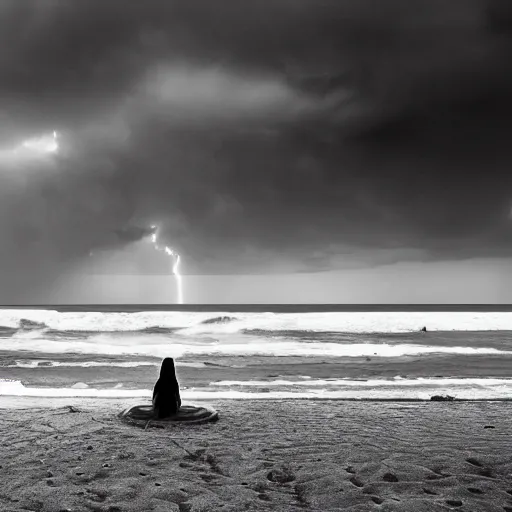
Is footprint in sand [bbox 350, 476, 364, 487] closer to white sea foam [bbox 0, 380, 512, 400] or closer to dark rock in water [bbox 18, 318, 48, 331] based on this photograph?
white sea foam [bbox 0, 380, 512, 400]

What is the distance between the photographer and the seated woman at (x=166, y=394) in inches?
300

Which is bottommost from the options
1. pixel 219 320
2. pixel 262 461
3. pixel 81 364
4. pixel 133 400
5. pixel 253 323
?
pixel 253 323

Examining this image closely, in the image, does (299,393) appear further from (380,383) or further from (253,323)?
(253,323)

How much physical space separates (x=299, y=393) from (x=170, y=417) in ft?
14.0

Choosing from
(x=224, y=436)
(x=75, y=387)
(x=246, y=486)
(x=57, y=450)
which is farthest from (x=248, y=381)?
(x=246, y=486)

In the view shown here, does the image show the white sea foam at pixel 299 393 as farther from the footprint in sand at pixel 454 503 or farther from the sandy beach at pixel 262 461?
the footprint in sand at pixel 454 503

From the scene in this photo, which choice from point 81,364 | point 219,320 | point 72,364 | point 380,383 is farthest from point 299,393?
point 219,320

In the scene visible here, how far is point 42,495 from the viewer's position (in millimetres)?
4445

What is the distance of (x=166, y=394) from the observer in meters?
7.73

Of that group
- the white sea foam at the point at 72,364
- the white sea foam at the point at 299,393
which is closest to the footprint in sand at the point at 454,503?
the white sea foam at the point at 299,393

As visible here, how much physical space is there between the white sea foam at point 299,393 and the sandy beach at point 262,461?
2010 mm

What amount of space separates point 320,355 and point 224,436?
45.7ft

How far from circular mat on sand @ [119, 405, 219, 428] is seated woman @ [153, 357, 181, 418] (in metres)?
0.10

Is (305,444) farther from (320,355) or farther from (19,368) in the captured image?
(320,355)
